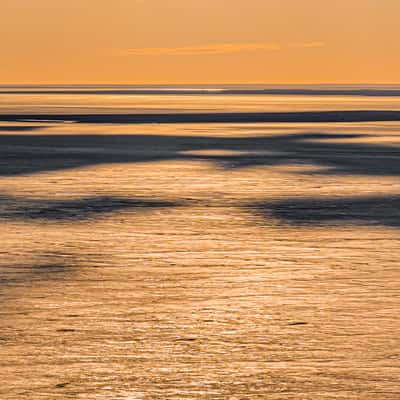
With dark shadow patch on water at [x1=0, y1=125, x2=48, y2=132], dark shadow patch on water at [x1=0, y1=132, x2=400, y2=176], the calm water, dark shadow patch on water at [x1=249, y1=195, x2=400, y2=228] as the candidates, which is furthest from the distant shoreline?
dark shadow patch on water at [x1=249, y1=195, x2=400, y2=228]

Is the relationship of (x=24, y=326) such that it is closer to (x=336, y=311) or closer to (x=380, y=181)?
(x=336, y=311)

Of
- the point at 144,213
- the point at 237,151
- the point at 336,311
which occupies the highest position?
the point at 336,311

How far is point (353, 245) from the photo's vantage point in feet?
48.8

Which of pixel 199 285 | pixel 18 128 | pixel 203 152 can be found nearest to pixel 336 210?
pixel 199 285

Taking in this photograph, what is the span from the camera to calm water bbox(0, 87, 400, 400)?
8.12m

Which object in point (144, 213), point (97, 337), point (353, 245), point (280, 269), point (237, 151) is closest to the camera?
point (97, 337)

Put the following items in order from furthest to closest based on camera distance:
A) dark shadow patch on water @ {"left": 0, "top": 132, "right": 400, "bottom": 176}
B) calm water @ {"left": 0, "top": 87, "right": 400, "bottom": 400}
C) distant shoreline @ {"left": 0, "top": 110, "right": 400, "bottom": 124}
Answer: distant shoreline @ {"left": 0, "top": 110, "right": 400, "bottom": 124} < dark shadow patch on water @ {"left": 0, "top": 132, "right": 400, "bottom": 176} < calm water @ {"left": 0, "top": 87, "right": 400, "bottom": 400}

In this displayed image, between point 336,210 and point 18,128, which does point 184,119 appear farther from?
point 336,210

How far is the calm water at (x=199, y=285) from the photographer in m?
8.12

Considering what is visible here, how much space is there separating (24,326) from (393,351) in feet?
10.7

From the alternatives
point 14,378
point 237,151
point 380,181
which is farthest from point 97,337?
point 237,151

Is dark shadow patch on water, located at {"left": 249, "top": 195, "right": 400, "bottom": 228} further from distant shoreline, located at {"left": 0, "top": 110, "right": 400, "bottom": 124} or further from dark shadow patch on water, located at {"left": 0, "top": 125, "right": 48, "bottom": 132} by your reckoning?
distant shoreline, located at {"left": 0, "top": 110, "right": 400, "bottom": 124}

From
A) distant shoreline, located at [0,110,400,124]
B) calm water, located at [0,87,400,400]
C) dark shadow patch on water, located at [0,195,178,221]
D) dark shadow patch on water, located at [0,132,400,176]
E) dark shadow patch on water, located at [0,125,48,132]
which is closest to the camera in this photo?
calm water, located at [0,87,400,400]

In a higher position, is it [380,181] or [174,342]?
[174,342]
